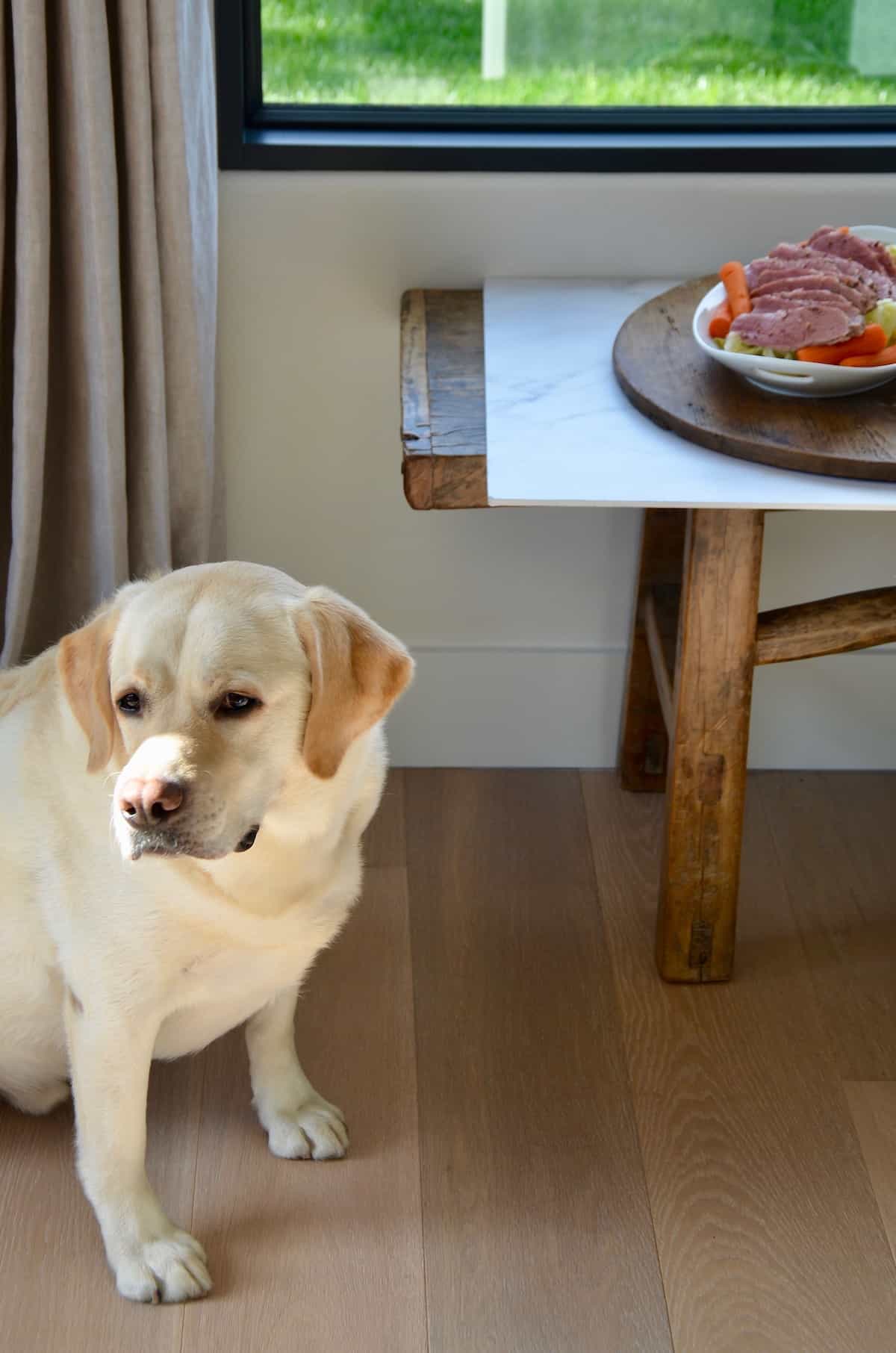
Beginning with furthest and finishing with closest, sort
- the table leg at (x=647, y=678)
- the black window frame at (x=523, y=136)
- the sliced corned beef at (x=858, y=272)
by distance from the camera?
the table leg at (x=647, y=678), the black window frame at (x=523, y=136), the sliced corned beef at (x=858, y=272)

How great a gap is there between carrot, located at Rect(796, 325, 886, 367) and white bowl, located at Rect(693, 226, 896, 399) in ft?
0.04

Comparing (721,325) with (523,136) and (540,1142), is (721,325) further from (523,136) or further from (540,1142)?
(540,1142)

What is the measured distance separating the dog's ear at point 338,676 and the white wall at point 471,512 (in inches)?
33.5

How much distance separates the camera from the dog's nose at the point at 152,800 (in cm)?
125

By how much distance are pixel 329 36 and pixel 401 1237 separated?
5.32 ft

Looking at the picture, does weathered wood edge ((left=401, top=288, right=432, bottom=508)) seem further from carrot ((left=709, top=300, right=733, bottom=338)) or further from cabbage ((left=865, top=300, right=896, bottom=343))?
cabbage ((left=865, top=300, right=896, bottom=343))

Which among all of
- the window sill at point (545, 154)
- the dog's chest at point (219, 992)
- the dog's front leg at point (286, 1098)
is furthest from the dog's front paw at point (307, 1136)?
the window sill at point (545, 154)

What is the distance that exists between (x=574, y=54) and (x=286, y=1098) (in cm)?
150

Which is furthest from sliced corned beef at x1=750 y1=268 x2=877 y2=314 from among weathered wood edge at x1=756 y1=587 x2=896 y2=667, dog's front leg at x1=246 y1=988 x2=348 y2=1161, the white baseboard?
dog's front leg at x1=246 y1=988 x2=348 y2=1161

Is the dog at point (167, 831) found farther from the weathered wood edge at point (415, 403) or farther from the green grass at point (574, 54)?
the green grass at point (574, 54)

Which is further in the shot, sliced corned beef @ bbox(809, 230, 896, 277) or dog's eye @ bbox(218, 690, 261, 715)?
sliced corned beef @ bbox(809, 230, 896, 277)

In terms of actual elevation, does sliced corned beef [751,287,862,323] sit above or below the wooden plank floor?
above

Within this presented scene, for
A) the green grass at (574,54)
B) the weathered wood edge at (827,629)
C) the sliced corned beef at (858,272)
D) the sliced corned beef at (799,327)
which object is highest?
the green grass at (574,54)

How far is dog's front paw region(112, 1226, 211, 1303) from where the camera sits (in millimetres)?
1491
